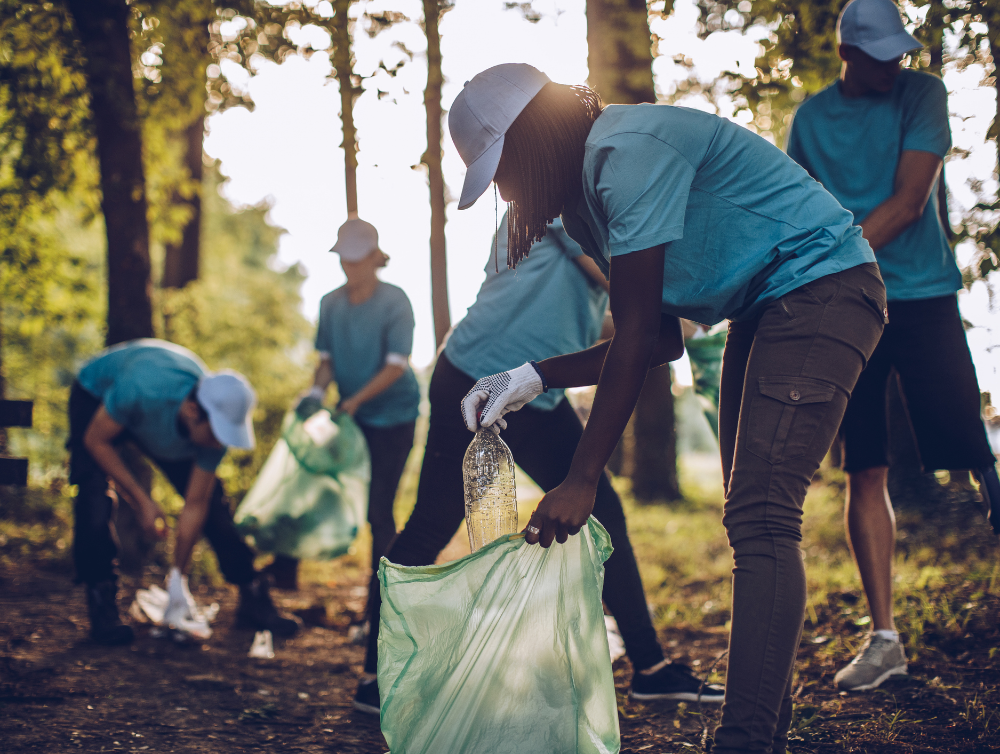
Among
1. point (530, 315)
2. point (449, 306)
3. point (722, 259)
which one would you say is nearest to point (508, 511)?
point (530, 315)

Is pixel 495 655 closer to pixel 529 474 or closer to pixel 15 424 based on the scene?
pixel 529 474

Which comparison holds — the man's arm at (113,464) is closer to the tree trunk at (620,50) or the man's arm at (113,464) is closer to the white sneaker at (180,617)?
the white sneaker at (180,617)

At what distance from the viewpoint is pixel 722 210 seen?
5.56ft

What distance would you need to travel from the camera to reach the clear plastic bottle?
91.1 inches

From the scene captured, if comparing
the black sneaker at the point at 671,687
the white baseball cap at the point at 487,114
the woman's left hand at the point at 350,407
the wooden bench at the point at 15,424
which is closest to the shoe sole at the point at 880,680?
the black sneaker at the point at 671,687

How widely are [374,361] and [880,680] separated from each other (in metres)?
2.50

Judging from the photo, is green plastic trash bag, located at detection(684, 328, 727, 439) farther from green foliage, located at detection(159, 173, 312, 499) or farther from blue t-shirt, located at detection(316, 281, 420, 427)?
green foliage, located at detection(159, 173, 312, 499)

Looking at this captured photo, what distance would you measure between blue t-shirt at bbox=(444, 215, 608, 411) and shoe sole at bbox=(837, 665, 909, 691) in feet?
4.18

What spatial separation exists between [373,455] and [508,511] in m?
1.69

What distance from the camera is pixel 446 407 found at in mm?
2492

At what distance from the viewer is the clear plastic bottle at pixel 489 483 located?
2314 mm

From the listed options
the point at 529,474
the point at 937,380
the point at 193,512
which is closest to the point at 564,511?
the point at 529,474

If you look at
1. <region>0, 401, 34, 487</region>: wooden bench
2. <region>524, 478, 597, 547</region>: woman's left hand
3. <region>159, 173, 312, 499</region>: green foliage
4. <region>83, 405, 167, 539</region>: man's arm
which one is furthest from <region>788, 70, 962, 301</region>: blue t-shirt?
<region>159, 173, 312, 499</region>: green foliage

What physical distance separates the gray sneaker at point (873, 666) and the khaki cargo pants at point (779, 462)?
972mm
